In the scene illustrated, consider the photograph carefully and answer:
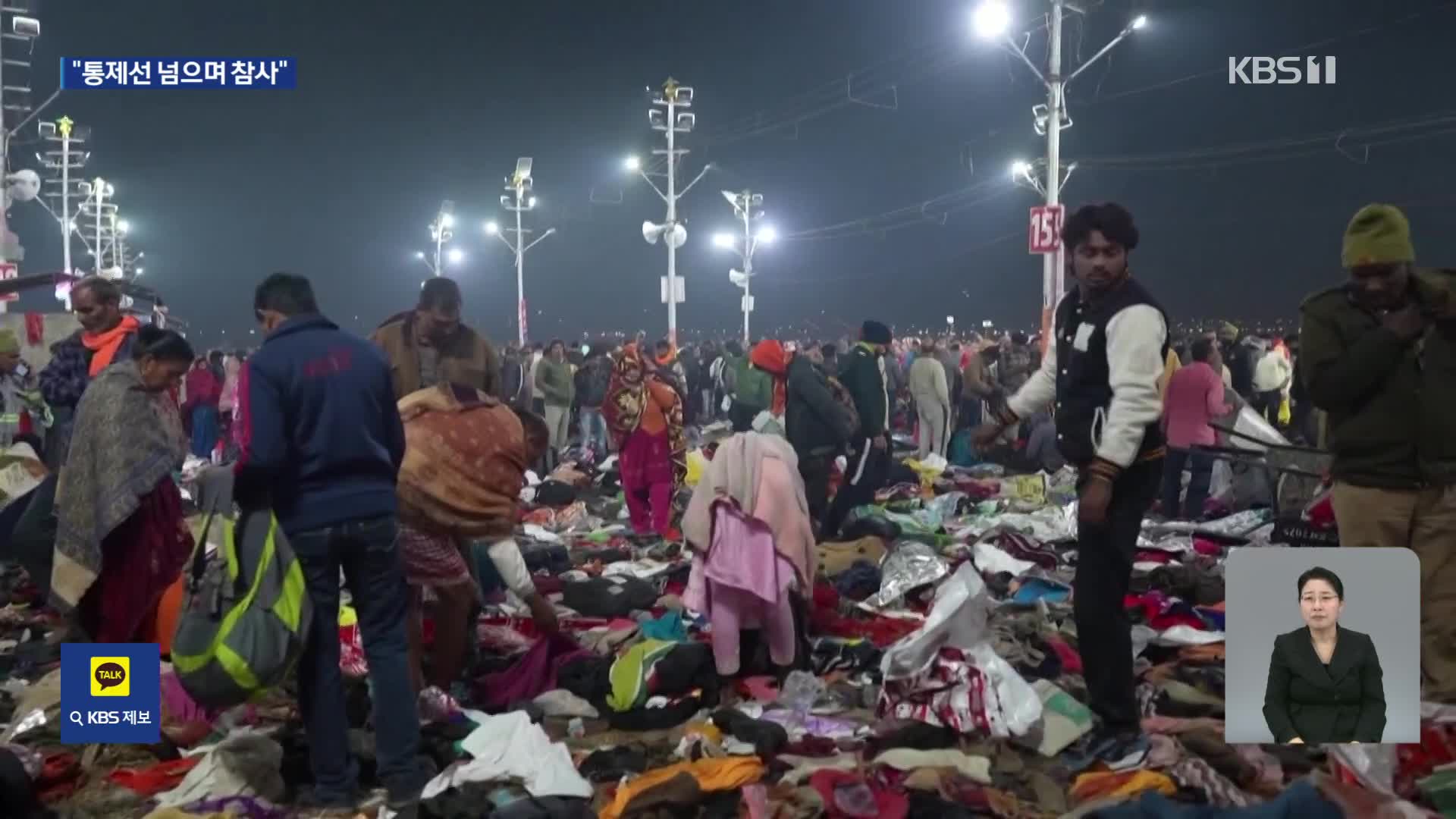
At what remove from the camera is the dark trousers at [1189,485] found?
420 inches

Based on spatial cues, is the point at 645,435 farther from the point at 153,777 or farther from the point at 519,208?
the point at 519,208

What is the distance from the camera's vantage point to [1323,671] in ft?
9.93

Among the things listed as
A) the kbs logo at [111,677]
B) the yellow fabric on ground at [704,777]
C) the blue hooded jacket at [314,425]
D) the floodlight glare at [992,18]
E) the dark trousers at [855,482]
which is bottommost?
the yellow fabric on ground at [704,777]

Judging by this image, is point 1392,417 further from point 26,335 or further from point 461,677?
point 26,335

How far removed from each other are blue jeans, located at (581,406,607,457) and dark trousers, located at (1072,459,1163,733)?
1170cm

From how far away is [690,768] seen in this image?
4.45 metres

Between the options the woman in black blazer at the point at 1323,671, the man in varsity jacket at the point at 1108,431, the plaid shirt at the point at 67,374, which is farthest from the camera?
the plaid shirt at the point at 67,374

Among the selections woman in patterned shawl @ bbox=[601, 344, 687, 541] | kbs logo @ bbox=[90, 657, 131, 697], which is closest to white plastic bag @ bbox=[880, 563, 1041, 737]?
kbs logo @ bbox=[90, 657, 131, 697]

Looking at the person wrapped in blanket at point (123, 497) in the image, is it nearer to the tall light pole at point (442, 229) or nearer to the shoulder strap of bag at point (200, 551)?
the shoulder strap of bag at point (200, 551)

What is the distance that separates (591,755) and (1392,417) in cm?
344

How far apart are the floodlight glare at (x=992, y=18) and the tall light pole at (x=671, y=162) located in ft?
40.2

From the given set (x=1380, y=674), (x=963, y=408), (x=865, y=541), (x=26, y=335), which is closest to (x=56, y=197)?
(x=26, y=335)

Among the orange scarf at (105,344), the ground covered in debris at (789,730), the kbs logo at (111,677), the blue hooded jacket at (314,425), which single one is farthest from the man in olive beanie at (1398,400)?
the orange scarf at (105,344)

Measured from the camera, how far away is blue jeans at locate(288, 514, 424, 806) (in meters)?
4.16
